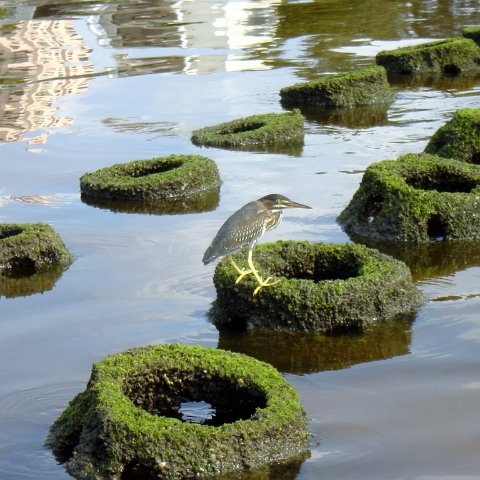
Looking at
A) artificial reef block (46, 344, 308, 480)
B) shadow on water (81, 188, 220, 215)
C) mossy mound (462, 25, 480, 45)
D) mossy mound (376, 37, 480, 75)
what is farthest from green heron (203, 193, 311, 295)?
mossy mound (462, 25, 480, 45)

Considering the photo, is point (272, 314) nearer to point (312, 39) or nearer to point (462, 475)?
point (462, 475)

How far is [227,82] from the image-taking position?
18.9m

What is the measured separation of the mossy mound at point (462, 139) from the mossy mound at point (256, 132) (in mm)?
2840

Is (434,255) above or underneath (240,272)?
underneath

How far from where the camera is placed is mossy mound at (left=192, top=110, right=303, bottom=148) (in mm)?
14516

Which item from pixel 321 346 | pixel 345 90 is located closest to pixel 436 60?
pixel 345 90

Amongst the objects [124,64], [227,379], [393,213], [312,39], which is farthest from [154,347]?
[312,39]

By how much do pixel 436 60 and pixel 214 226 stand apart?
8.43 m

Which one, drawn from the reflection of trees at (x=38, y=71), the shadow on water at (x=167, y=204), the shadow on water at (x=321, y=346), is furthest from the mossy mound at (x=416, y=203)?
the reflection of trees at (x=38, y=71)

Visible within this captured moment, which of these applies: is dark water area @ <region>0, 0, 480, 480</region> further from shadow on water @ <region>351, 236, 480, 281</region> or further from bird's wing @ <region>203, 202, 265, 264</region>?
bird's wing @ <region>203, 202, 265, 264</region>

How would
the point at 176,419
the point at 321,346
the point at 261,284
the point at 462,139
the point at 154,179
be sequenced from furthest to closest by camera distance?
the point at 154,179 → the point at 462,139 → the point at 261,284 → the point at 321,346 → the point at 176,419

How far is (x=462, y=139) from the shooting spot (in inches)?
475

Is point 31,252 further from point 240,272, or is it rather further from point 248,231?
point 248,231

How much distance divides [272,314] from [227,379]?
1.50 meters
